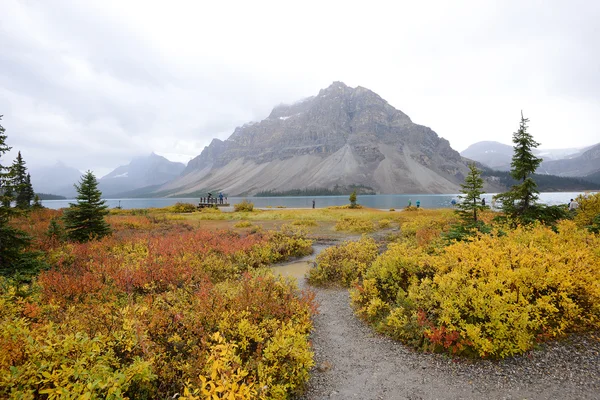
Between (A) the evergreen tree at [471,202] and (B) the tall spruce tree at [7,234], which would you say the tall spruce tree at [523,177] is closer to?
(A) the evergreen tree at [471,202]

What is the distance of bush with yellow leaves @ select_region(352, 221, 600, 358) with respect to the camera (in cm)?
564

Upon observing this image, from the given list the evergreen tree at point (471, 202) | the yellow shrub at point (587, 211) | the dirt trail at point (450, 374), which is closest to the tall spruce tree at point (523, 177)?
the yellow shrub at point (587, 211)

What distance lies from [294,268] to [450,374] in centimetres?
975

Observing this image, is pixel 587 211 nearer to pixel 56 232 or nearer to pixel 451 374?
pixel 451 374

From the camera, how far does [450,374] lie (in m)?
5.47

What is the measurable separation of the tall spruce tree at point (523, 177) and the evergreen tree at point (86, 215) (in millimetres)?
23264

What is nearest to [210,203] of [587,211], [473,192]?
[473,192]

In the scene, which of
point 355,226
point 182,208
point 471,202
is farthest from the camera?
point 182,208

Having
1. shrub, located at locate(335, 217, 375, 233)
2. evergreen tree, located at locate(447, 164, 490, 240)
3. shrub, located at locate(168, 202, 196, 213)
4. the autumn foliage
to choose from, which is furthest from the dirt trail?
shrub, located at locate(168, 202, 196, 213)

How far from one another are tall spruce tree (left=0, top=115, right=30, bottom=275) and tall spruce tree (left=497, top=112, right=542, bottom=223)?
21965 millimetres

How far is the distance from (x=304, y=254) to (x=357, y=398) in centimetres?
1224

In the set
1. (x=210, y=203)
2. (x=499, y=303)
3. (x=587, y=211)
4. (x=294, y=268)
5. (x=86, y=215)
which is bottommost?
(x=294, y=268)

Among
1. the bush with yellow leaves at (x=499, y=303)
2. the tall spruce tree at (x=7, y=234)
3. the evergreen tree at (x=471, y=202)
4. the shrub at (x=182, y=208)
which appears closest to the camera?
the bush with yellow leaves at (x=499, y=303)

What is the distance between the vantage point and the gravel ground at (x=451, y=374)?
493 centimetres
